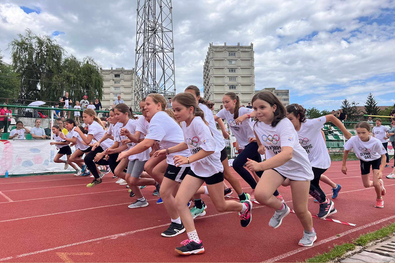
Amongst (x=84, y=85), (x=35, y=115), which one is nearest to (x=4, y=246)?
(x=35, y=115)

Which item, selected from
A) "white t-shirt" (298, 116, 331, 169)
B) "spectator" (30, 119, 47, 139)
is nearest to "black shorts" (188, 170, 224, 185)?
"white t-shirt" (298, 116, 331, 169)

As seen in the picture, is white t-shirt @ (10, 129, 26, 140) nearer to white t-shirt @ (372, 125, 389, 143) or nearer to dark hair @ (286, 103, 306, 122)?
dark hair @ (286, 103, 306, 122)

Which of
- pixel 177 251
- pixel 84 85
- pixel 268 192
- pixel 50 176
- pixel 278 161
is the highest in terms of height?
pixel 84 85

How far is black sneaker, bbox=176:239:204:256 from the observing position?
2916 millimetres

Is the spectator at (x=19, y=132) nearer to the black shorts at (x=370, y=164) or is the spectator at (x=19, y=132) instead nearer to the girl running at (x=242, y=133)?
the girl running at (x=242, y=133)

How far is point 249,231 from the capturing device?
12.3 feet

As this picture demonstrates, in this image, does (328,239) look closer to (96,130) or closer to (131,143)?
(131,143)

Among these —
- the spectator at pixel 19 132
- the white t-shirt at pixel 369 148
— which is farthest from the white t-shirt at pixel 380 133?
the spectator at pixel 19 132

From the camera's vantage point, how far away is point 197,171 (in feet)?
10.6

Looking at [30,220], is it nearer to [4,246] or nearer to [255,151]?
[4,246]

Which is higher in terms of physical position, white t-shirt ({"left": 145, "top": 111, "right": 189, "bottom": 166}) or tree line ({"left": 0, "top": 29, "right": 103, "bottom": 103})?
tree line ({"left": 0, "top": 29, "right": 103, "bottom": 103})

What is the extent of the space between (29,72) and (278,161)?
33.4m

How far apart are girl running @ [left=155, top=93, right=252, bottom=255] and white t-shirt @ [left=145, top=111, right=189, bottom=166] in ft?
1.50

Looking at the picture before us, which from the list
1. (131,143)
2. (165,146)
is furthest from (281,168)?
(131,143)
